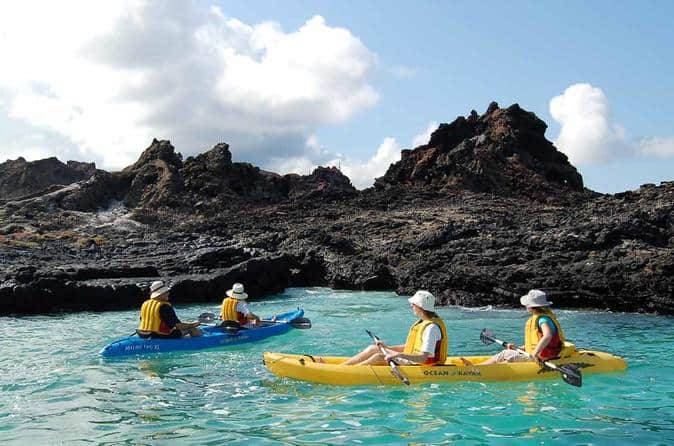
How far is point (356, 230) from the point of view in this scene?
3747cm

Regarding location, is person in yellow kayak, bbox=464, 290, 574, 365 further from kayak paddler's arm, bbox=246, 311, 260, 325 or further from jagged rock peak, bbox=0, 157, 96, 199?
jagged rock peak, bbox=0, 157, 96, 199

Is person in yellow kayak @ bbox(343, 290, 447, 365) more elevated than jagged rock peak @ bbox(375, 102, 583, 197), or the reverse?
jagged rock peak @ bbox(375, 102, 583, 197)

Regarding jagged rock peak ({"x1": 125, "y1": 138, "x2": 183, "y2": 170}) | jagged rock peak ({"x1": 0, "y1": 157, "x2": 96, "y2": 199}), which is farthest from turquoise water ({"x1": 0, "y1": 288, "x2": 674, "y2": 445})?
jagged rock peak ({"x1": 0, "y1": 157, "x2": 96, "y2": 199})

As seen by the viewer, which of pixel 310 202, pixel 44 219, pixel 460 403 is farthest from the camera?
pixel 310 202

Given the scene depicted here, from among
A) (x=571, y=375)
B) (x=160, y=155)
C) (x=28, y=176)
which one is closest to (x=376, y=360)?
(x=571, y=375)

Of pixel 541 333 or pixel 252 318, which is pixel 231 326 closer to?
pixel 252 318

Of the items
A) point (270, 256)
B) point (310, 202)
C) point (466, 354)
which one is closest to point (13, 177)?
point (310, 202)

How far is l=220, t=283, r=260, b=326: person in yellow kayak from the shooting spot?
45.1 feet

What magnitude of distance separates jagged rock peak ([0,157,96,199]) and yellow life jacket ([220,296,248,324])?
1754 inches

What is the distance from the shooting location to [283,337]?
47.8 feet

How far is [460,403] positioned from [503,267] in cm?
1326

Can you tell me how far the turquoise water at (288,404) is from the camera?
6793mm

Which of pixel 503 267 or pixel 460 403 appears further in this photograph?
pixel 503 267

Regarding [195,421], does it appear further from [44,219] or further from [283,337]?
[44,219]
